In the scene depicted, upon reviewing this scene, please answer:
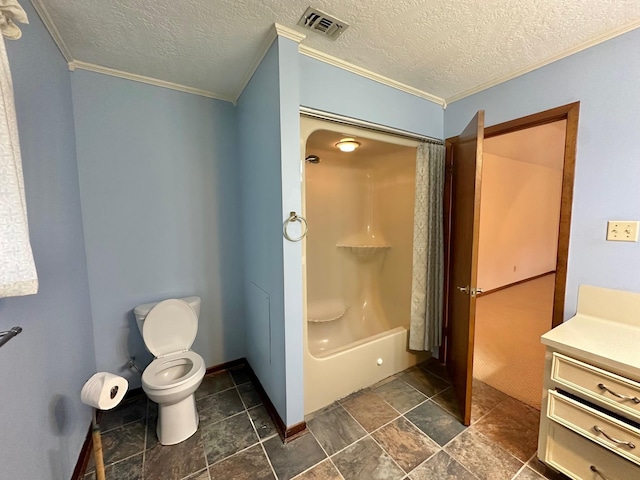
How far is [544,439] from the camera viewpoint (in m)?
1.36

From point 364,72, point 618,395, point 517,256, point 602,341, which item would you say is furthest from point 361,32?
point 517,256

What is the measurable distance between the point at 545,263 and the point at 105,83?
7.66 meters

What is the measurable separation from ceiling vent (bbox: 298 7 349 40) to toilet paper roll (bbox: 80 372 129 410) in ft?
6.44

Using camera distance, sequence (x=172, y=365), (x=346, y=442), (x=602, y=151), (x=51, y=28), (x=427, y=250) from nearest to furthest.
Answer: (x=51, y=28) < (x=602, y=151) < (x=346, y=442) < (x=172, y=365) < (x=427, y=250)

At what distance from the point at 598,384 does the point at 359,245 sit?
2166mm

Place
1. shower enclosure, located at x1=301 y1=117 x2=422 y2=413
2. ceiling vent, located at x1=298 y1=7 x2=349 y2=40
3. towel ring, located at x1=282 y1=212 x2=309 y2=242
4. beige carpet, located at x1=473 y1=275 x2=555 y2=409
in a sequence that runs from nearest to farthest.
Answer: ceiling vent, located at x1=298 y1=7 x2=349 y2=40, towel ring, located at x1=282 y1=212 x2=309 y2=242, beige carpet, located at x1=473 y1=275 x2=555 y2=409, shower enclosure, located at x1=301 y1=117 x2=422 y2=413

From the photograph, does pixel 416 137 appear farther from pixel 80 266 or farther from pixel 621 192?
pixel 80 266

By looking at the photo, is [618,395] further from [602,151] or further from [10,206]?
[10,206]

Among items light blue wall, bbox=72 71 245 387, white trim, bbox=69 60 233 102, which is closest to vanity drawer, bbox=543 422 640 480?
light blue wall, bbox=72 71 245 387

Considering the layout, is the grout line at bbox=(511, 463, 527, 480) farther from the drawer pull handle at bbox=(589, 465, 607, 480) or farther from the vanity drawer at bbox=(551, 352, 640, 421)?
the vanity drawer at bbox=(551, 352, 640, 421)

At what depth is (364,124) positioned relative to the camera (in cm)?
186

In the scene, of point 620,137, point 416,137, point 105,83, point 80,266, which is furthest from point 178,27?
point 620,137

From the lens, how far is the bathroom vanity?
111cm

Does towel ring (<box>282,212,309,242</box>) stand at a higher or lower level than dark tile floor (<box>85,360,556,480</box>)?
higher
